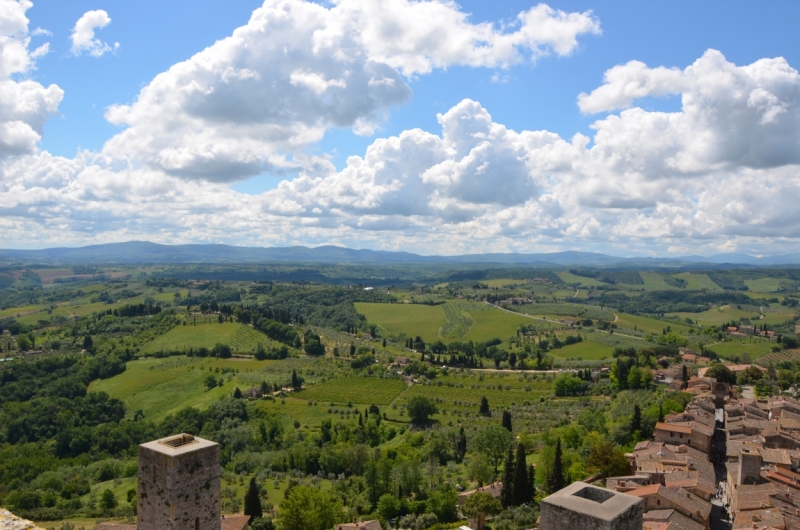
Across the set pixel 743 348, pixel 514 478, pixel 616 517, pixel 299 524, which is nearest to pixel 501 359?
pixel 743 348

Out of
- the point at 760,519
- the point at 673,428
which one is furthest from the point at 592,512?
the point at 673,428

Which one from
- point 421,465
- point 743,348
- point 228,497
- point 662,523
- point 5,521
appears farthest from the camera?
point 743,348

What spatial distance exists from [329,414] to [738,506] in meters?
63.6

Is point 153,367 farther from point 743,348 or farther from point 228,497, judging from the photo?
point 743,348

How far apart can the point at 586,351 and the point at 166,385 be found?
10225 centimetres

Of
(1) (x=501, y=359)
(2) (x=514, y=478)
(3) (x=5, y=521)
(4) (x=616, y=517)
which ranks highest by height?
(3) (x=5, y=521)

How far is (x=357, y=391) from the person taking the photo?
105 meters

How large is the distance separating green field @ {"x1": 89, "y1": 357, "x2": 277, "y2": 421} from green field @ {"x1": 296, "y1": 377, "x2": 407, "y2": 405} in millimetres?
15606

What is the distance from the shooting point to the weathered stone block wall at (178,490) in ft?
47.4

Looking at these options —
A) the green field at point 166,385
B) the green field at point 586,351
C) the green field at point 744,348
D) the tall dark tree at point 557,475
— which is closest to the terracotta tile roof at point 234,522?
the tall dark tree at point 557,475

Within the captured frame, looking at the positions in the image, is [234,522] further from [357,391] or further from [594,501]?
[357,391]

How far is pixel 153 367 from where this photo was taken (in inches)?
4774

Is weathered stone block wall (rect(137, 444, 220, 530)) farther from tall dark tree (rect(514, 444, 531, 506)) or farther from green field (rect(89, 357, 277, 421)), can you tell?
green field (rect(89, 357, 277, 421))

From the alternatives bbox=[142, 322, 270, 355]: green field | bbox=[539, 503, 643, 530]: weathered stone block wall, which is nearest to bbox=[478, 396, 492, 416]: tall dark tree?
bbox=[142, 322, 270, 355]: green field
